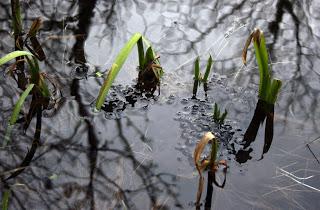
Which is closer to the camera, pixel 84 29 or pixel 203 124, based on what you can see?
pixel 203 124

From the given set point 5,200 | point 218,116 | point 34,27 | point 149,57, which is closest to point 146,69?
point 149,57

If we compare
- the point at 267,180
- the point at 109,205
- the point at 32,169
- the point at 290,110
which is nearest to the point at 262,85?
the point at 290,110

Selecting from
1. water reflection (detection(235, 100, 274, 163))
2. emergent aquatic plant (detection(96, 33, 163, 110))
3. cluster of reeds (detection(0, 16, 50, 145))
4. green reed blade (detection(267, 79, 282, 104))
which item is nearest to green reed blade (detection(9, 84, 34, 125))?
cluster of reeds (detection(0, 16, 50, 145))

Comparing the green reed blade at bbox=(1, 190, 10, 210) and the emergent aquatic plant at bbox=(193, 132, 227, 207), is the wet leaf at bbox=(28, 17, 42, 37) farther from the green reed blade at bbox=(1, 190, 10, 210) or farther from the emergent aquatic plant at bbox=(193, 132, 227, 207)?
the emergent aquatic plant at bbox=(193, 132, 227, 207)

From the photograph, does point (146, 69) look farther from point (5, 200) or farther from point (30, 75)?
point (5, 200)

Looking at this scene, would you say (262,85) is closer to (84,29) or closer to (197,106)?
(197,106)

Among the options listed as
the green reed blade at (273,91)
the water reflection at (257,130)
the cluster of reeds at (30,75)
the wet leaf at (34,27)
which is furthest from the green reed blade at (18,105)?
the green reed blade at (273,91)
